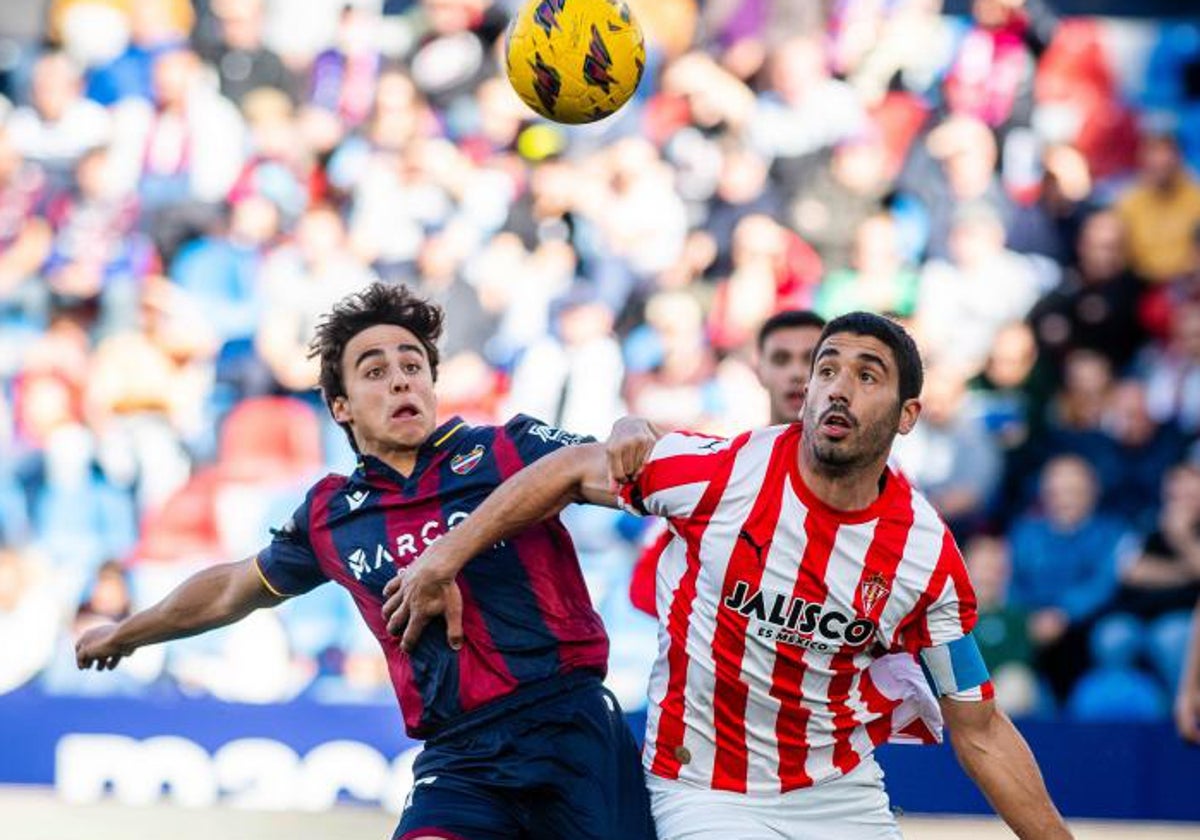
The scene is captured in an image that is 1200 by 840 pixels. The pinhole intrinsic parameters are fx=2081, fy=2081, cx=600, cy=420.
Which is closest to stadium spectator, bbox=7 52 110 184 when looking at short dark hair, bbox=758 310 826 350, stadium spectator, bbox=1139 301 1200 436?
stadium spectator, bbox=1139 301 1200 436

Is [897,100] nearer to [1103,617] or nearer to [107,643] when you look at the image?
[1103,617]

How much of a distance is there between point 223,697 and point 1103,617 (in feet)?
12.8

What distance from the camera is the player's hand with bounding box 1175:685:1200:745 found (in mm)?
6871

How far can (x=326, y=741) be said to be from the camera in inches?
347

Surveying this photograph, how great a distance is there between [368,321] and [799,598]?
4.71 feet

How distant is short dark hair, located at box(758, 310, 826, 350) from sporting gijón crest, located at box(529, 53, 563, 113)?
3.85ft

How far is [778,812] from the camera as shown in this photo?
480 cm

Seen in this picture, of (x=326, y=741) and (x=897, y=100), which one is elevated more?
(x=897, y=100)

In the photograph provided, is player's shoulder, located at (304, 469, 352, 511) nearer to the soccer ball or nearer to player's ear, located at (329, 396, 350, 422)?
player's ear, located at (329, 396, 350, 422)

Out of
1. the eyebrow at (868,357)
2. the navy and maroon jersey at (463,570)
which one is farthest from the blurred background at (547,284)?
the eyebrow at (868,357)

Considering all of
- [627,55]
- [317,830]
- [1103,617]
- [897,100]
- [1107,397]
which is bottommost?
[317,830]

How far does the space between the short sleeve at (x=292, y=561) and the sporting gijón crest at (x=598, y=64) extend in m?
1.43

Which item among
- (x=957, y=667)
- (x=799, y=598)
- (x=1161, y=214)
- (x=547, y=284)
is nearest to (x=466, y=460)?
(x=799, y=598)

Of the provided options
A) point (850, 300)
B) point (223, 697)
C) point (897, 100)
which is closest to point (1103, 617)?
point (850, 300)
